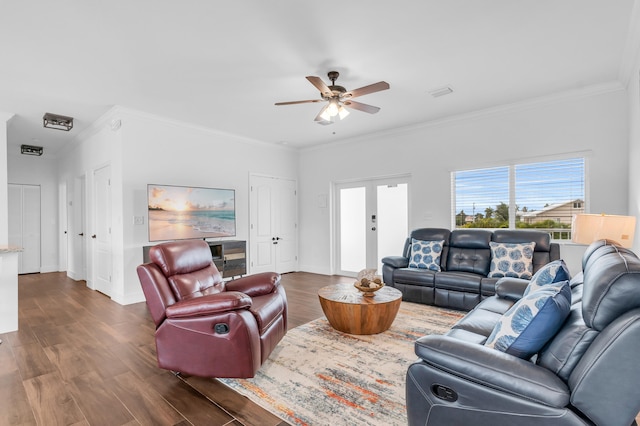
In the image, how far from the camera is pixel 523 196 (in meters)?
4.56

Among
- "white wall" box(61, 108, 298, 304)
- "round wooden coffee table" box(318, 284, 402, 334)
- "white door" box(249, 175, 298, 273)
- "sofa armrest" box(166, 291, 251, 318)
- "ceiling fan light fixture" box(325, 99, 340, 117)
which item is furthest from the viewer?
"white door" box(249, 175, 298, 273)

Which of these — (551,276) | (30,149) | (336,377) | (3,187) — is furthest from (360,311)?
(30,149)

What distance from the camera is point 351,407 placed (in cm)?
203

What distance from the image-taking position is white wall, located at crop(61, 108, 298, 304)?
4.51 meters

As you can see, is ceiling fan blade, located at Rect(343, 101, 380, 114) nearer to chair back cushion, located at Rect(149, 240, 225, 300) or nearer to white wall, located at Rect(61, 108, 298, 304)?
chair back cushion, located at Rect(149, 240, 225, 300)

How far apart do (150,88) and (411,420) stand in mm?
4110

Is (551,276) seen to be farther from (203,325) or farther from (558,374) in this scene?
(203,325)

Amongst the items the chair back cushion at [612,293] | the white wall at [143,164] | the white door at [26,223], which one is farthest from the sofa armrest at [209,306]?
the white door at [26,223]

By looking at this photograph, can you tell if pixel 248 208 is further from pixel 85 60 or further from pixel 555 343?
pixel 555 343

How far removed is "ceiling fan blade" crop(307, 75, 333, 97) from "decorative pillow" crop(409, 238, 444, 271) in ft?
8.18

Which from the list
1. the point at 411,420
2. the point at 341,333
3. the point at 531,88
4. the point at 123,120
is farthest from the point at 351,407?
the point at 123,120

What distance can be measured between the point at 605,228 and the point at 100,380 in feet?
13.9

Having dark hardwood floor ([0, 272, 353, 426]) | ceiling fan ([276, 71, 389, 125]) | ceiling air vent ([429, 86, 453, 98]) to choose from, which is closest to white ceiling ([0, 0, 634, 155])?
ceiling air vent ([429, 86, 453, 98])

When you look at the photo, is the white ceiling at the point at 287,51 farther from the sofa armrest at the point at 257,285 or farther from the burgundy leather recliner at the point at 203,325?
the sofa armrest at the point at 257,285
